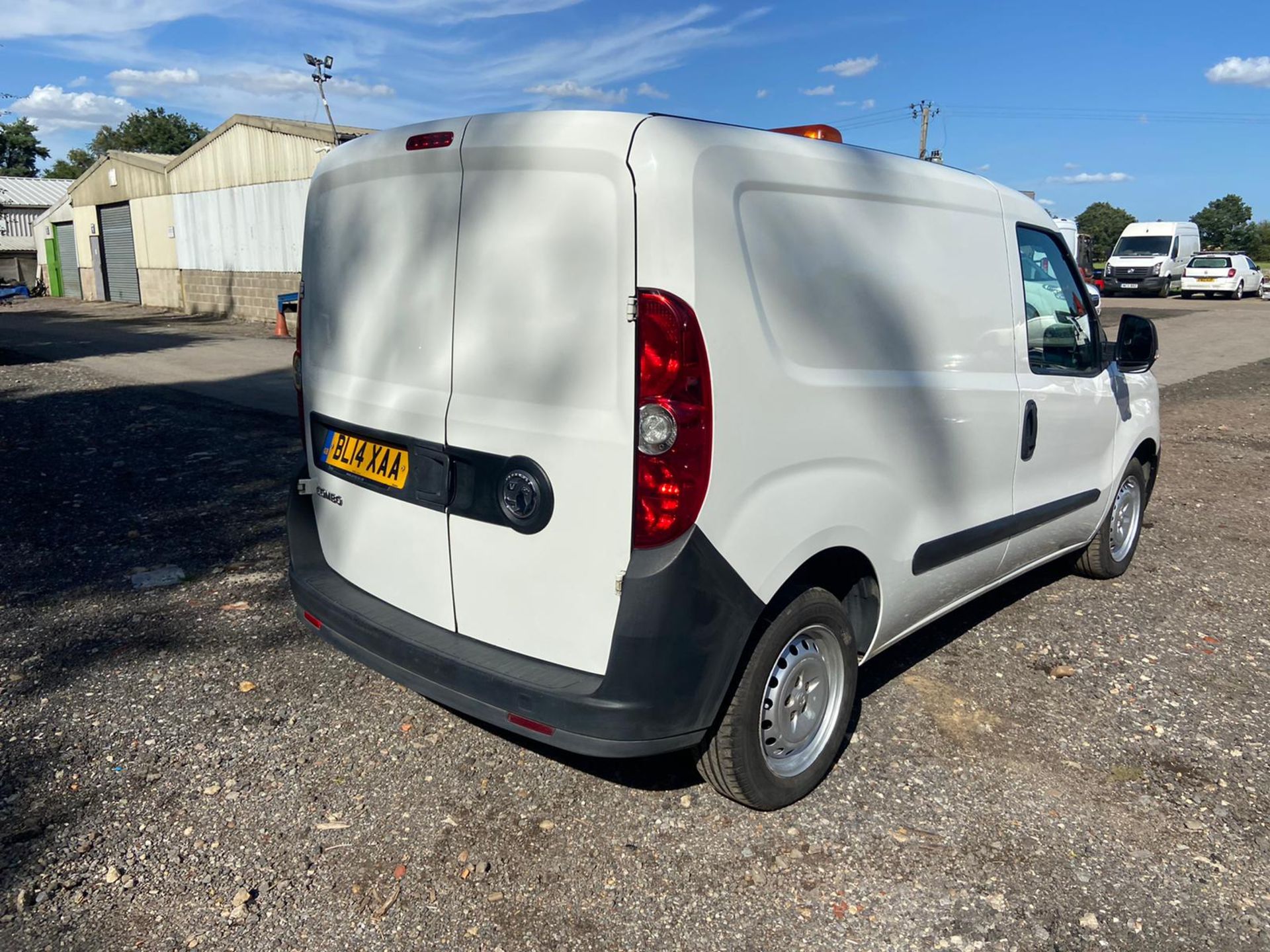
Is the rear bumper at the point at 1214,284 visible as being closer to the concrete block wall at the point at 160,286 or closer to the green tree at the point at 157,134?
the concrete block wall at the point at 160,286

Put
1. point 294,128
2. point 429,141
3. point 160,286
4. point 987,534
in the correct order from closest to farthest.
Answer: point 429,141 < point 987,534 < point 294,128 < point 160,286

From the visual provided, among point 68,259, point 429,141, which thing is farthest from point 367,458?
point 68,259

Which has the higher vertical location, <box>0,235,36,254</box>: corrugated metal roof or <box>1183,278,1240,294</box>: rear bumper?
<box>0,235,36,254</box>: corrugated metal roof

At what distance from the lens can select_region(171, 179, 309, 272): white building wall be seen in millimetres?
21203

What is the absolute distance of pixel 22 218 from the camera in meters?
45.6

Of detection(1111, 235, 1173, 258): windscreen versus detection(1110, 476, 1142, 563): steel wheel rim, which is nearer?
detection(1110, 476, 1142, 563): steel wheel rim

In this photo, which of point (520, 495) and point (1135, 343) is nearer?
point (520, 495)

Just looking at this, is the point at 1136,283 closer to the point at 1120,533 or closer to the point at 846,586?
the point at 1120,533

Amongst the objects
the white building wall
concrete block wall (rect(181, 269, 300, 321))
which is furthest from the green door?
concrete block wall (rect(181, 269, 300, 321))

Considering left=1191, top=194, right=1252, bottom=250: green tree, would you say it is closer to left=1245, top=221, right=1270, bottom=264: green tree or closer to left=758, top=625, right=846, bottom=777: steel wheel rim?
left=1245, top=221, right=1270, bottom=264: green tree

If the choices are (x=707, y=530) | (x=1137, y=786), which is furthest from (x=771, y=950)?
(x=1137, y=786)

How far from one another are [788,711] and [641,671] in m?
0.76

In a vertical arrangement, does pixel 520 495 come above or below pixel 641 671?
above

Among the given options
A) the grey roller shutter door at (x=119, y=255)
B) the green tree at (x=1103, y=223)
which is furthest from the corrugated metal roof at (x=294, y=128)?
the green tree at (x=1103, y=223)
